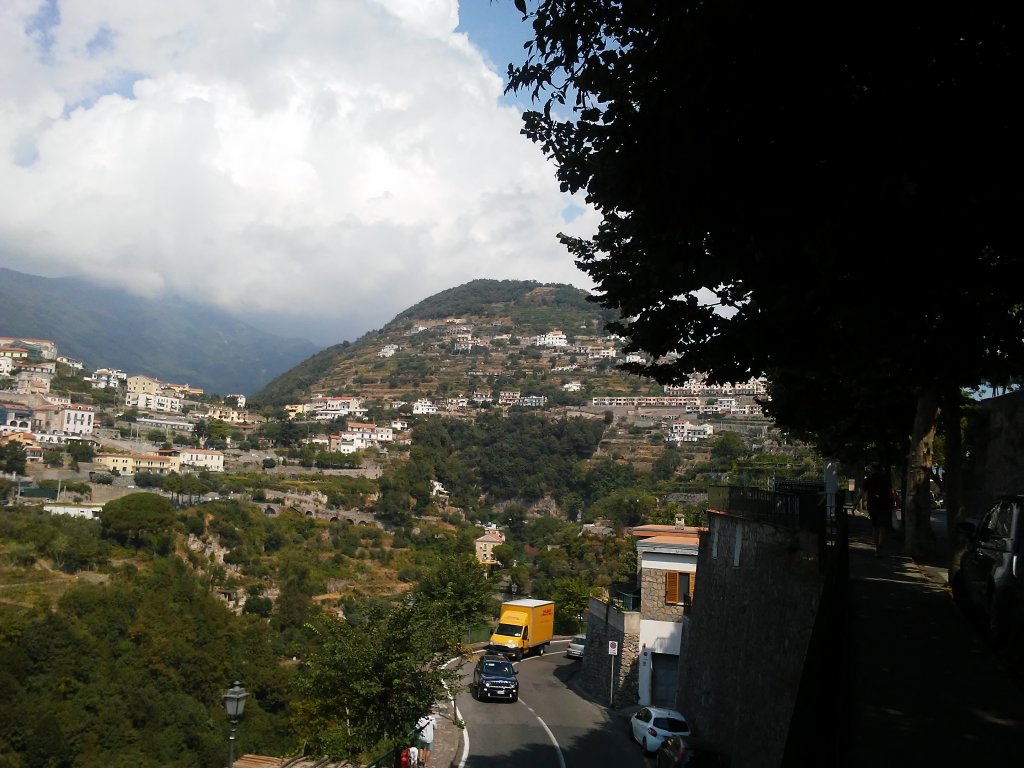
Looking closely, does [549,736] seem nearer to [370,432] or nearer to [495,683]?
[495,683]

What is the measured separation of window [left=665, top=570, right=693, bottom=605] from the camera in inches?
954

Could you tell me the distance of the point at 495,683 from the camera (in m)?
22.3

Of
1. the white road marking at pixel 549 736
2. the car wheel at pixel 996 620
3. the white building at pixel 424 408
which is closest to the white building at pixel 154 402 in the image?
the white building at pixel 424 408

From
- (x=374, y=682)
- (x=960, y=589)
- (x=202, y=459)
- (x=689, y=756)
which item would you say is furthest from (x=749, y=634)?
(x=202, y=459)

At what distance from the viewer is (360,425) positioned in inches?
5679

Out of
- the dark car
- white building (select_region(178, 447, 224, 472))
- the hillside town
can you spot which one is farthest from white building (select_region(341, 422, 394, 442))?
the dark car

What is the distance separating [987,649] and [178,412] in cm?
17230

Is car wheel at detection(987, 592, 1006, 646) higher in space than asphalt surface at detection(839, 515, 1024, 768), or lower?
higher

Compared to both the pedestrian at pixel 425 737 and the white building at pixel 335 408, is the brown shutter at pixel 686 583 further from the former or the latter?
the white building at pixel 335 408

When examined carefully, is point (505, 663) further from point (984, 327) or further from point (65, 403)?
point (65, 403)

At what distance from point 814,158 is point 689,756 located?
9.45 meters

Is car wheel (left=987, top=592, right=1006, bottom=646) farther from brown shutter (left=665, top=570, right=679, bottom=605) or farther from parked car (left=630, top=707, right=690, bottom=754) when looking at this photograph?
brown shutter (left=665, top=570, right=679, bottom=605)

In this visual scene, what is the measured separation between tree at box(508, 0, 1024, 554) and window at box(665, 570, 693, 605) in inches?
690

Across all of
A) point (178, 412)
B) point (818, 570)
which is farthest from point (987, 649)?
point (178, 412)
